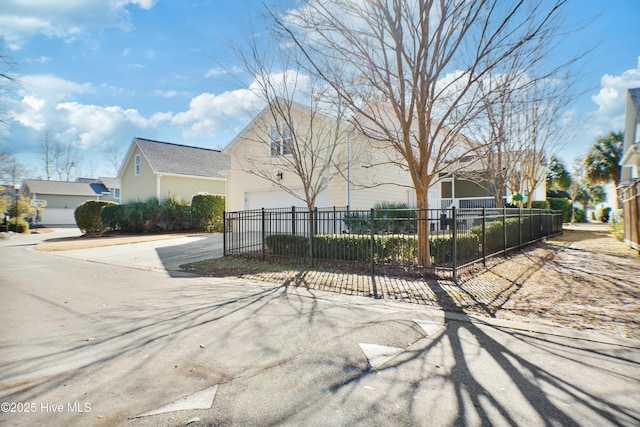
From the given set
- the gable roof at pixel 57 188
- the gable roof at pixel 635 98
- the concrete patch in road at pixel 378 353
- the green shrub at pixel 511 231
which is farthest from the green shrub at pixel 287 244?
the gable roof at pixel 57 188

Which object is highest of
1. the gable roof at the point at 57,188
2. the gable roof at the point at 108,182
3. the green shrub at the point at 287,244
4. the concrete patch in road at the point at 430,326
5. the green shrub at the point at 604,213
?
the gable roof at the point at 108,182

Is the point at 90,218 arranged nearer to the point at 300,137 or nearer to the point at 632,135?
the point at 300,137

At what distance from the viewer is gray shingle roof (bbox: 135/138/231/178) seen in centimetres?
2428

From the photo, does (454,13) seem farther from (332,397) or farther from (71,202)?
(71,202)

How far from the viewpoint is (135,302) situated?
19.1 feet

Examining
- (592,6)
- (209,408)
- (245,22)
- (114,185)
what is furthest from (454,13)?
(114,185)

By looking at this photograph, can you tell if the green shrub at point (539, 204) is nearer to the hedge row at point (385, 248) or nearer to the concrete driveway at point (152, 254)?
the hedge row at point (385, 248)

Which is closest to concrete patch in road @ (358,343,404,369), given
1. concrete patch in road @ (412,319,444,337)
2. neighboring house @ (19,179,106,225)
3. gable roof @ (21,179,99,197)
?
concrete patch in road @ (412,319,444,337)

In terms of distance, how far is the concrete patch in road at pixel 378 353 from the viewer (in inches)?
133

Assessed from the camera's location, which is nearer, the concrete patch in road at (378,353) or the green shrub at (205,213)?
the concrete patch in road at (378,353)

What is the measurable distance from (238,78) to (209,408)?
9.53 m

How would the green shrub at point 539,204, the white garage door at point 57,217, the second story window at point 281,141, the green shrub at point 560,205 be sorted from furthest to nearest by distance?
the white garage door at point 57,217 → the green shrub at point 560,205 → the green shrub at point 539,204 → the second story window at point 281,141

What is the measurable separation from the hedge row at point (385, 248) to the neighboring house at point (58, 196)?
46.1m

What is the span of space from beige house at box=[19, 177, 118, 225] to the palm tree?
184 feet
